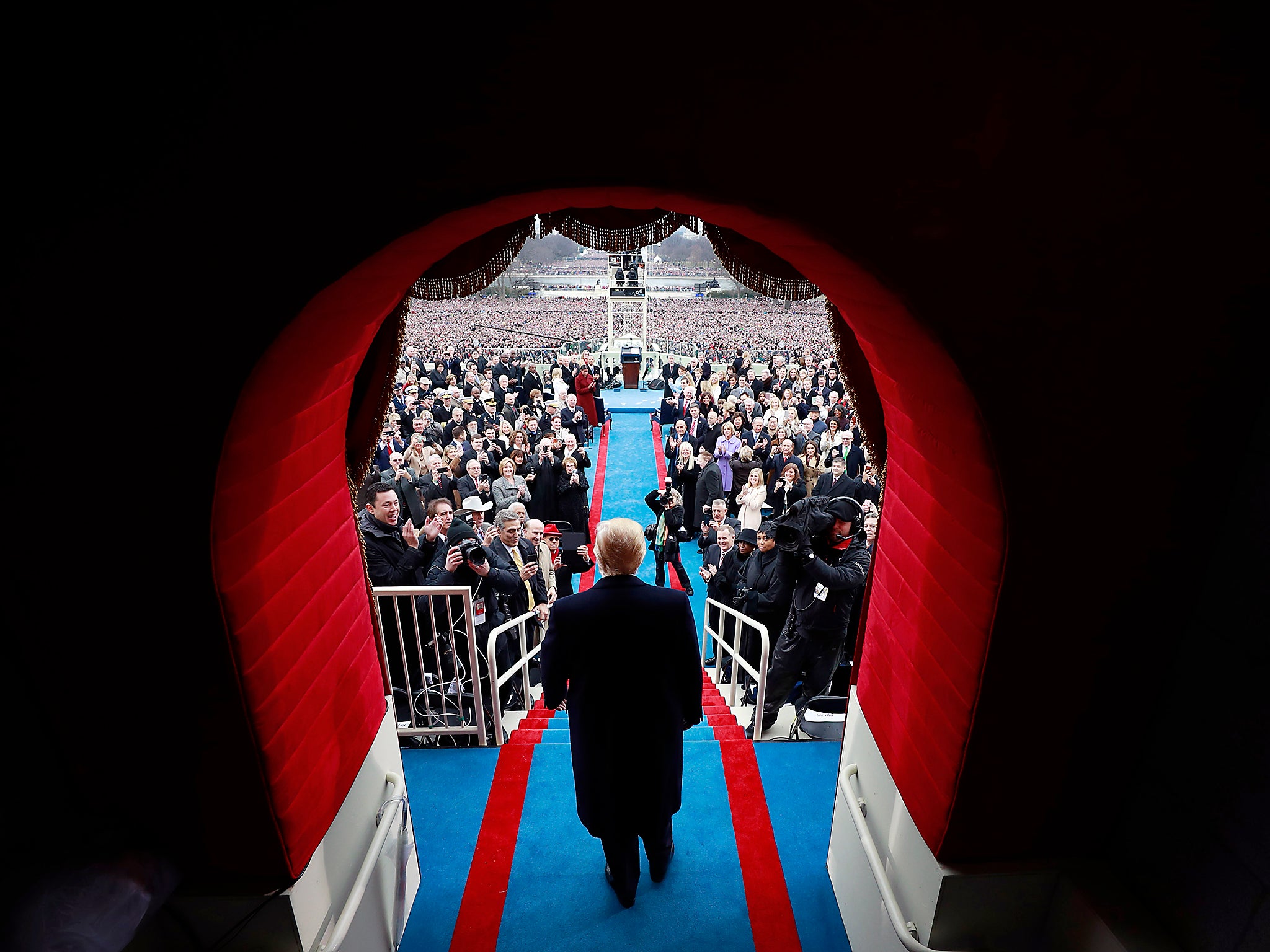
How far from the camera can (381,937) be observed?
2479mm

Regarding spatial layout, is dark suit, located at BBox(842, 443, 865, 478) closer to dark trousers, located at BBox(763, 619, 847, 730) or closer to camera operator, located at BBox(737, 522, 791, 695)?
camera operator, located at BBox(737, 522, 791, 695)

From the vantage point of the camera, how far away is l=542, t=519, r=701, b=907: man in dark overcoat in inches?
88.7

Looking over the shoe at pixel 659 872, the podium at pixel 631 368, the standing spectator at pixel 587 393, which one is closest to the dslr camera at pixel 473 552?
the shoe at pixel 659 872

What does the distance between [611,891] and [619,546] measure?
1.71 metres

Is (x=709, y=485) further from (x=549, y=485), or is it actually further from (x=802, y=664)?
(x=802, y=664)

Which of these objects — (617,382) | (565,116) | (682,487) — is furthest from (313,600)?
(617,382)

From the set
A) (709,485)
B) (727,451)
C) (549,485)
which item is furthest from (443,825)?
(727,451)

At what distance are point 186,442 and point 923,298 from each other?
1761 millimetres

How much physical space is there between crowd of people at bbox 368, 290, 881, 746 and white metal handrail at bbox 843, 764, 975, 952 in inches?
52.6

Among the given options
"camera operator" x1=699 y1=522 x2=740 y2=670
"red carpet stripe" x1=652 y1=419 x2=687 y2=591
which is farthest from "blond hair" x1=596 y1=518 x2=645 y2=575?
"red carpet stripe" x1=652 y1=419 x2=687 y2=591

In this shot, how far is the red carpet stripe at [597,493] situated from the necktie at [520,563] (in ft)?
6.30

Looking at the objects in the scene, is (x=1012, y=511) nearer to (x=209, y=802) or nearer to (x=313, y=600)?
(x=313, y=600)

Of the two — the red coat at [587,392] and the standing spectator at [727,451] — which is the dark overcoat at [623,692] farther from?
the red coat at [587,392]

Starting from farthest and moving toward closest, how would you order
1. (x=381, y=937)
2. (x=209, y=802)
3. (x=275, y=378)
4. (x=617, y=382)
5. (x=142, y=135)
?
(x=617, y=382)
(x=381, y=937)
(x=209, y=802)
(x=275, y=378)
(x=142, y=135)
